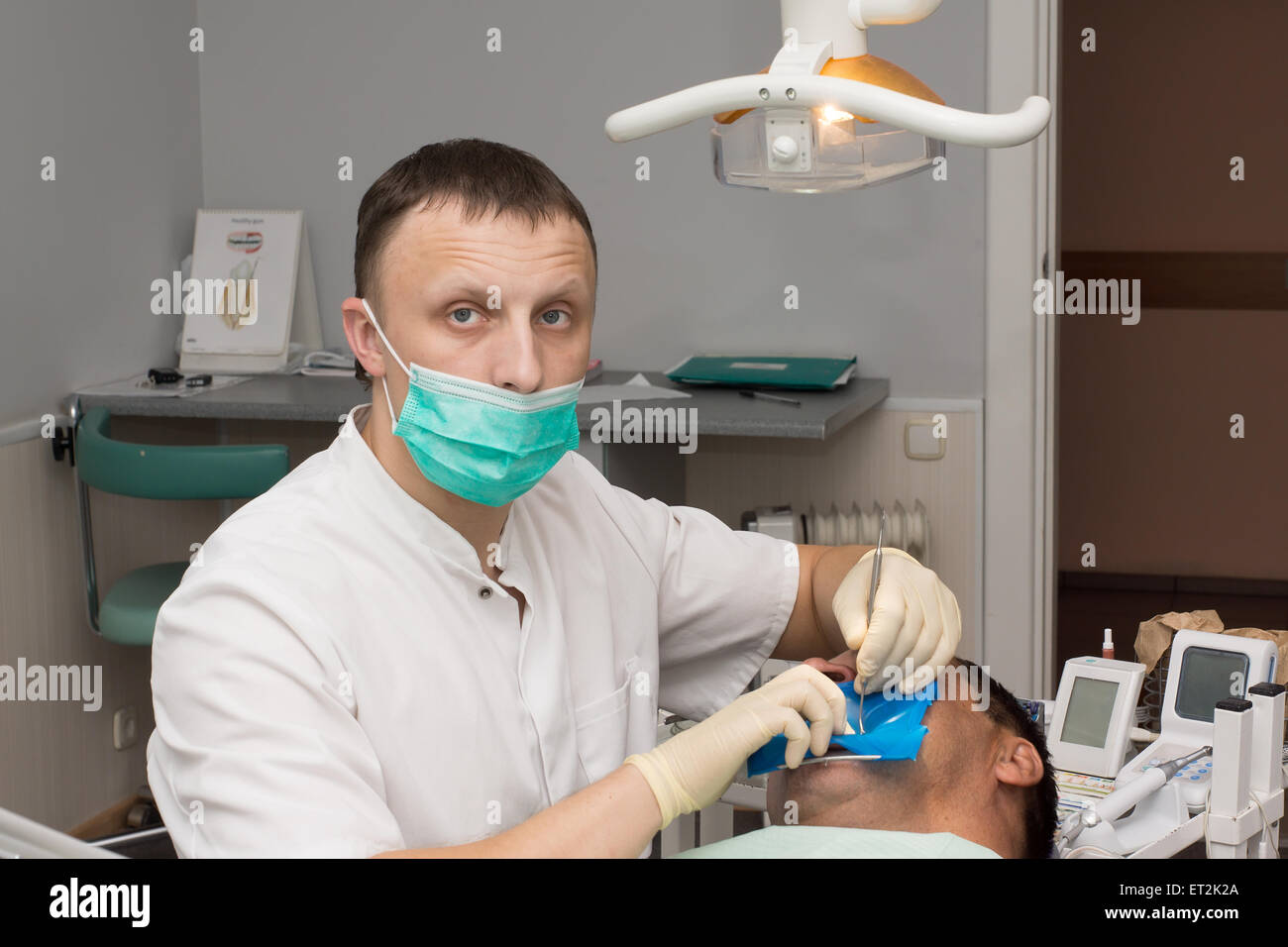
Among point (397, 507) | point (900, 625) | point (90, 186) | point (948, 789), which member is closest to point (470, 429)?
point (397, 507)

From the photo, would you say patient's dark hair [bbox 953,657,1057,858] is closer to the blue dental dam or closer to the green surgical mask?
the blue dental dam

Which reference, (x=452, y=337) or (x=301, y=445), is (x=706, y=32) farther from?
(x=452, y=337)

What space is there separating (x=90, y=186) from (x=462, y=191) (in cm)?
194

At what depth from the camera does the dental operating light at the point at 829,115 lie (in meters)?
1.20

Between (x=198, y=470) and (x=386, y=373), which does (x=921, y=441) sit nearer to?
(x=198, y=470)

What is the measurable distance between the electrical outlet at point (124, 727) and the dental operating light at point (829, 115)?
7.21 feet

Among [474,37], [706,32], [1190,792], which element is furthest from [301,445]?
[1190,792]

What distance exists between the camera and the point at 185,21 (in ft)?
10.6

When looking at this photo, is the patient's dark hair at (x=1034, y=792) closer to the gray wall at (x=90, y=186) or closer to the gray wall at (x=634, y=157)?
the gray wall at (x=634, y=157)

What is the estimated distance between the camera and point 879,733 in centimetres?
139

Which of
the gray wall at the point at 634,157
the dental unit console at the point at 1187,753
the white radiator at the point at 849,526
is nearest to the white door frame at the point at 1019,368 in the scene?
the gray wall at the point at 634,157

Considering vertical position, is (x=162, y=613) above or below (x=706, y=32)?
below

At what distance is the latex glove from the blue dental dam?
2cm
